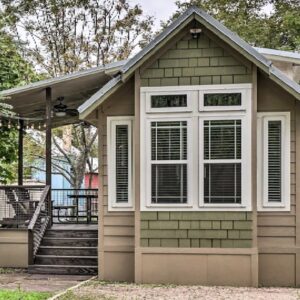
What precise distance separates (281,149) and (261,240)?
1475 millimetres

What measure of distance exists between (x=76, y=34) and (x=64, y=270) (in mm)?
11283

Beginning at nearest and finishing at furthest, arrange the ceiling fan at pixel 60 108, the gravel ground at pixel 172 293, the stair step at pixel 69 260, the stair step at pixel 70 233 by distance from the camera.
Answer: the gravel ground at pixel 172 293
the stair step at pixel 69 260
the stair step at pixel 70 233
the ceiling fan at pixel 60 108

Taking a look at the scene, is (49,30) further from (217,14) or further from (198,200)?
(198,200)

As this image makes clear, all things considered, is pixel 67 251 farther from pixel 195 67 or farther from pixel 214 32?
pixel 214 32

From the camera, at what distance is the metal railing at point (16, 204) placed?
8938mm

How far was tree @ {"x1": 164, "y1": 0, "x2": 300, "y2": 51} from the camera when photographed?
17.7 metres

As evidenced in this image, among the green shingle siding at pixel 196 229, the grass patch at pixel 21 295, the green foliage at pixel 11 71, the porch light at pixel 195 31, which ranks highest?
the green foliage at pixel 11 71

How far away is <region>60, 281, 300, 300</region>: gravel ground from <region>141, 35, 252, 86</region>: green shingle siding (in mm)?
3182

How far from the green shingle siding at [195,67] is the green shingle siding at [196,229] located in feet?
6.91

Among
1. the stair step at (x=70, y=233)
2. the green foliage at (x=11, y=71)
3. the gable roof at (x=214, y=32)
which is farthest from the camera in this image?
the green foliage at (x=11, y=71)

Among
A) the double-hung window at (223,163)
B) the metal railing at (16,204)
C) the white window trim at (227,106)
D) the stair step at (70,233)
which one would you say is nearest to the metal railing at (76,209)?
the stair step at (70,233)

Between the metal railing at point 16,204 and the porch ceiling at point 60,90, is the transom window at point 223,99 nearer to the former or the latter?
the porch ceiling at point 60,90

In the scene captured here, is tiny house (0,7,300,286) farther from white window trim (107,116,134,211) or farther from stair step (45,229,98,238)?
stair step (45,229,98,238)

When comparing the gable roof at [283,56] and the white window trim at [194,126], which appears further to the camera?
the gable roof at [283,56]
